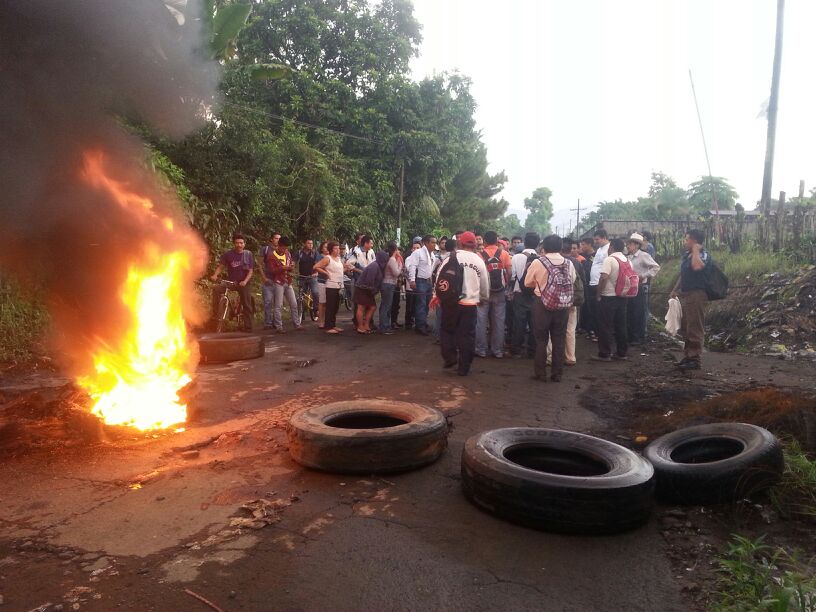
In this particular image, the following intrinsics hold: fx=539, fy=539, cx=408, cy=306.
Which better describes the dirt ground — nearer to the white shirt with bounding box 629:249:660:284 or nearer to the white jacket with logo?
the white jacket with logo

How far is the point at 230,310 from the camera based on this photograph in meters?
11.6

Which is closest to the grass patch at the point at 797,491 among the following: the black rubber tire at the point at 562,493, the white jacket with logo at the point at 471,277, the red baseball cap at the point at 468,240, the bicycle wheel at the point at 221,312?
the black rubber tire at the point at 562,493

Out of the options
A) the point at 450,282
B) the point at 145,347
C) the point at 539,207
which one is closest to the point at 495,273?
the point at 450,282

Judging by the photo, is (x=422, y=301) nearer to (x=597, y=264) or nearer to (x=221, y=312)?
(x=597, y=264)

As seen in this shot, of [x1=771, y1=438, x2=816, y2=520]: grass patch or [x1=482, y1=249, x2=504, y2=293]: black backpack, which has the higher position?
[x1=482, y1=249, x2=504, y2=293]: black backpack

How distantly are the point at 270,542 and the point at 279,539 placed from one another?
59mm

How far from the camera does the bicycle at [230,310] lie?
1082cm

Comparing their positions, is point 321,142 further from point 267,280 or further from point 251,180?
point 267,280

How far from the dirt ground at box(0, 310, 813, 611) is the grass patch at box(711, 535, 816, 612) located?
0.41ft

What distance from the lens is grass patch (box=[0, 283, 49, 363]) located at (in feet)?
26.0

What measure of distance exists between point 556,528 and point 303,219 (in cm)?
1618

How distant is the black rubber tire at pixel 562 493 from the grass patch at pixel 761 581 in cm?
55

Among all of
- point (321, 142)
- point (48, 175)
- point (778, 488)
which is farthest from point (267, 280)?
point (321, 142)

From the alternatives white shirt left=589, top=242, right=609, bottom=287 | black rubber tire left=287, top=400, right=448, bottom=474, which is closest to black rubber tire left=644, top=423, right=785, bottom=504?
black rubber tire left=287, top=400, right=448, bottom=474
